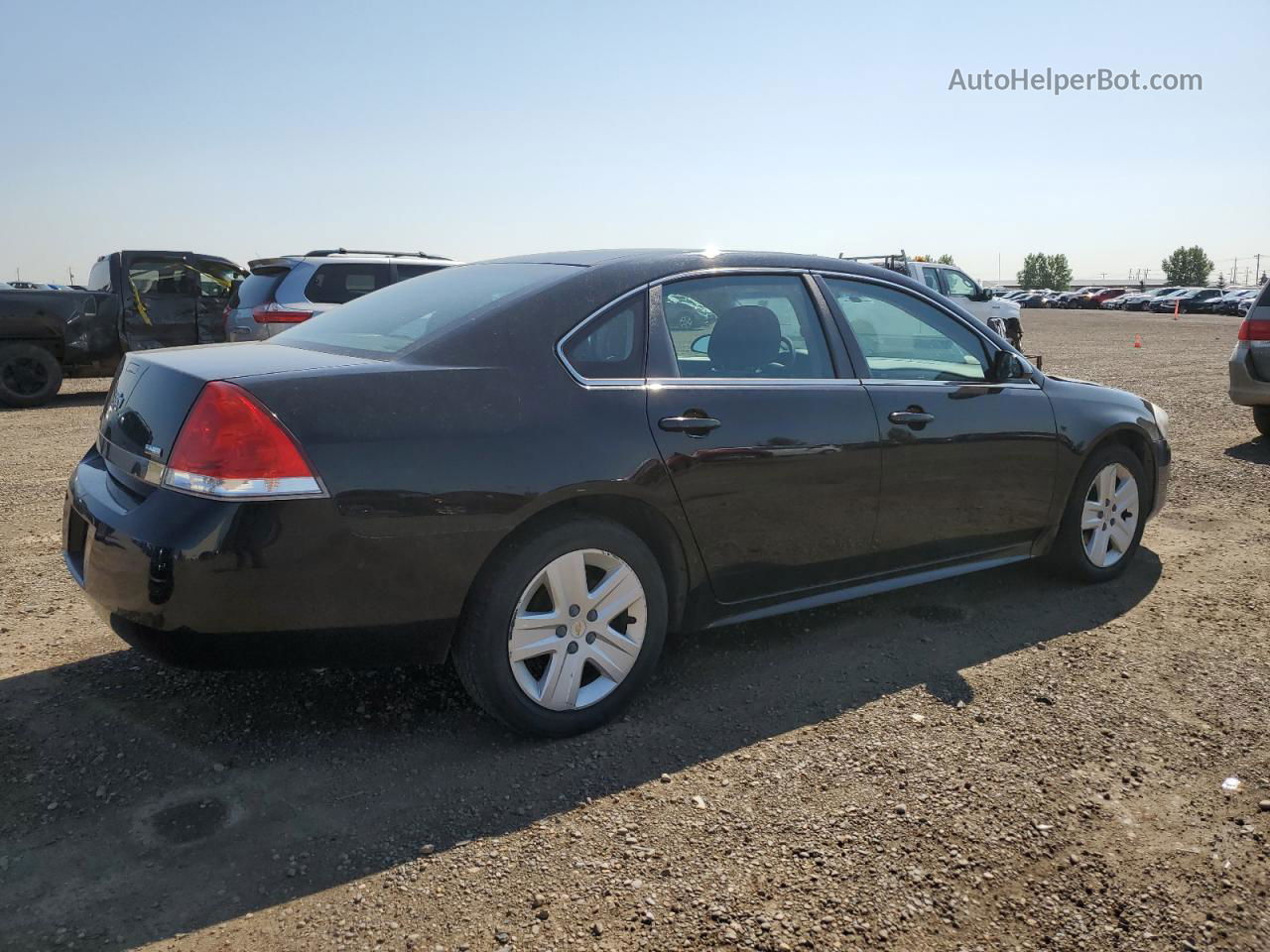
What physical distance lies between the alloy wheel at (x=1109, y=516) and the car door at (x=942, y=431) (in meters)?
0.38

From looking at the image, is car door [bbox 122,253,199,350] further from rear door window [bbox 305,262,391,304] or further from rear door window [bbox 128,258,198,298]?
rear door window [bbox 305,262,391,304]

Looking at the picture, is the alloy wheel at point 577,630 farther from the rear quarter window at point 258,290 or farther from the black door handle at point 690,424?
the rear quarter window at point 258,290

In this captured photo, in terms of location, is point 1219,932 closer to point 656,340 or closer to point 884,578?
point 884,578

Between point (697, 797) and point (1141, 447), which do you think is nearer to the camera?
point (697, 797)

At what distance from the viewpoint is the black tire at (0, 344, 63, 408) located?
40.9 ft

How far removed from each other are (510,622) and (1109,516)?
128 inches

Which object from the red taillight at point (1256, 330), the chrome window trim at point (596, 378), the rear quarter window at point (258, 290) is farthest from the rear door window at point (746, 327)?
the rear quarter window at point (258, 290)

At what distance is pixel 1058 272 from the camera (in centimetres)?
12950

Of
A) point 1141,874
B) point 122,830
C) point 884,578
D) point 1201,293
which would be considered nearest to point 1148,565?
point 884,578

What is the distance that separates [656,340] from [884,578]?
1.40 meters

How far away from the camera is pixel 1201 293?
58312mm

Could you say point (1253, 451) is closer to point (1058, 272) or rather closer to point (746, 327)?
point (746, 327)

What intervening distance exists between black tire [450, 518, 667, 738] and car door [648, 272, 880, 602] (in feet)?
1.03

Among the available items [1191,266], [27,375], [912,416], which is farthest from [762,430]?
[1191,266]
